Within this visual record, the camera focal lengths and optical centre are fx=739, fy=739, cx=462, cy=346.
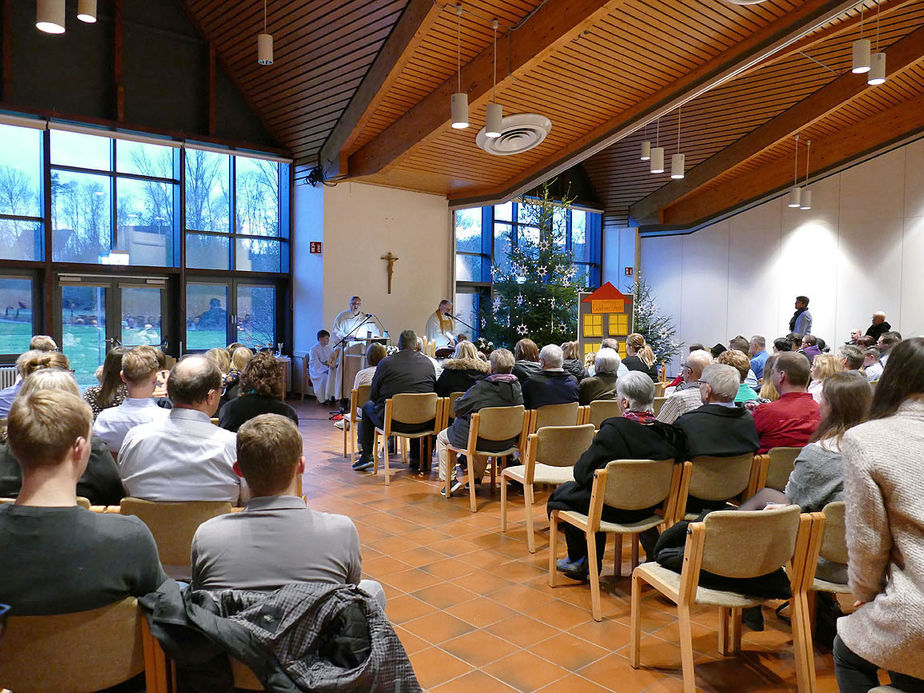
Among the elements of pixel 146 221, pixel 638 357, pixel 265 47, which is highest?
pixel 265 47

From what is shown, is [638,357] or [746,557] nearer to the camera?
[746,557]

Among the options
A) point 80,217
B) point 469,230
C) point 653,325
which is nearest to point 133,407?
point 80,217

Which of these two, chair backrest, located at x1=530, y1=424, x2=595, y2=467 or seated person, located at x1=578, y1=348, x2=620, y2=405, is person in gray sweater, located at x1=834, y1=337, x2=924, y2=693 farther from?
seated person, located at x1=578, y1=348, x2=620, y2=405

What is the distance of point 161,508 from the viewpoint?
2678 millimetres

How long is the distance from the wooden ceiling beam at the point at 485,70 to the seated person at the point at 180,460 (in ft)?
18.4

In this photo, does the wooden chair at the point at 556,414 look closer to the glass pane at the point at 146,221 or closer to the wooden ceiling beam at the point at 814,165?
the glass pane at the point at 146,221

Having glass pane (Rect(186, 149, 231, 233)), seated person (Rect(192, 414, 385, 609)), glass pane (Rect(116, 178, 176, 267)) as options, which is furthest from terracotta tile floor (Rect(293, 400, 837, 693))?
glass pane (Rect(186, 149, 231, 233))

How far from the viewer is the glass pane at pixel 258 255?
11055mm

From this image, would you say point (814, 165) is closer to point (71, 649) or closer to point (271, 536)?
point (271, 536)

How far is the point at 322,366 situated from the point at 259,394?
260 inches

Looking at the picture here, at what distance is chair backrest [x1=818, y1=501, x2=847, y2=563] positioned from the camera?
2.90 m

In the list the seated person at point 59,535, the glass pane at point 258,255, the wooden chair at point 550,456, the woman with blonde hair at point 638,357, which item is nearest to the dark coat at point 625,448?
the wooden chair at point 550,456

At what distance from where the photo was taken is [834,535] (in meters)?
2.95

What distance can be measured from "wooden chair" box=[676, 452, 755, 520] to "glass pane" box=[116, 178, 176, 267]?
843cm
